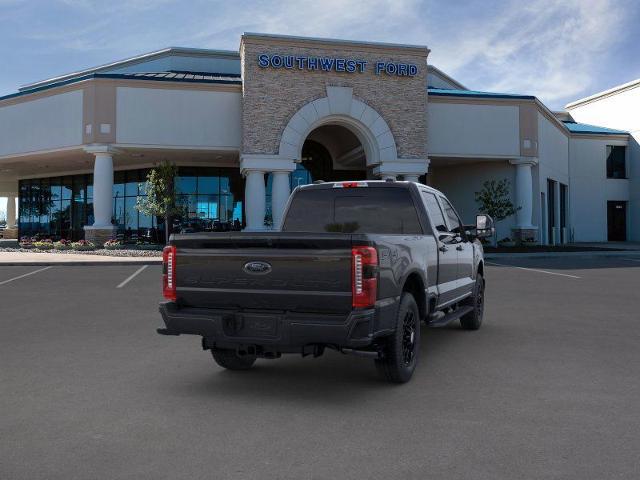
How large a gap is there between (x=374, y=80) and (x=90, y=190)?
65.7 ft

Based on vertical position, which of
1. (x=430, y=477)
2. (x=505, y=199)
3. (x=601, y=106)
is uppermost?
(x=601, y=106)

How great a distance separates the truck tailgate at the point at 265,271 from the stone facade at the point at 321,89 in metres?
22.3

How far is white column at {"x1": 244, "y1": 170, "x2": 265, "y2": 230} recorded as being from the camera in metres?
27.7

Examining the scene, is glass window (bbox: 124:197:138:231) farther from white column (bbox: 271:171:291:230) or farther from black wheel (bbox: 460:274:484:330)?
black wheel (bbox: 460:274:484:330)

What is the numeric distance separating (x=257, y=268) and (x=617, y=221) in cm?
4358

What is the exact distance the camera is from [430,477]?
351 cm

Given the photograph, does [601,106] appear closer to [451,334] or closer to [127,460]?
[451,334]

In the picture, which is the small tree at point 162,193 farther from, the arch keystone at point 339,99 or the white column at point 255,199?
the arch keystone at point 339,99

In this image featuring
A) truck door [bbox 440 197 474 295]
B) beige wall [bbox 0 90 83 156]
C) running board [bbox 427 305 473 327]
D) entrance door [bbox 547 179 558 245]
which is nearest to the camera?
running board [bbox 427 305 473 327]

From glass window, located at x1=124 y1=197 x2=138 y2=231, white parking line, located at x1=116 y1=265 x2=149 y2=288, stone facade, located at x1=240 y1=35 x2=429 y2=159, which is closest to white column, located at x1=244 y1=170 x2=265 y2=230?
stone facade, located at x1=240 y1=35 x2=429 y2=159

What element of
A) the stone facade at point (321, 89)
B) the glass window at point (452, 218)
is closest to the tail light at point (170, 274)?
the glass window at point (452, 218)

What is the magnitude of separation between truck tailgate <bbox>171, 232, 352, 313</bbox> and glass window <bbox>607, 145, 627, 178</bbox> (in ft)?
139

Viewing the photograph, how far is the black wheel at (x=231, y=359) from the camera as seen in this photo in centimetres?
605

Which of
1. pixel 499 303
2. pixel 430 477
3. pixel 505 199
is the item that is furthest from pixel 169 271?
pixel 505 199
